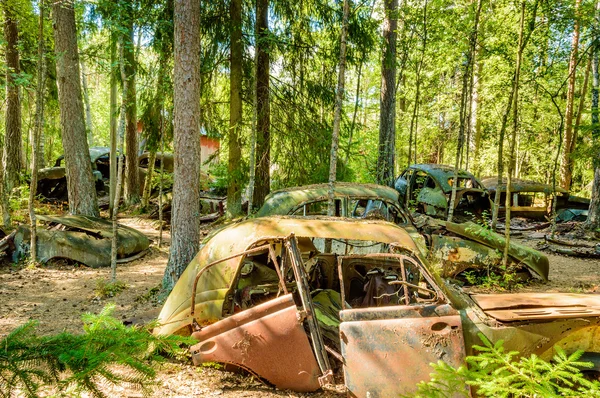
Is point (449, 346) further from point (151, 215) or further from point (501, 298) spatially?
point (151, 215)

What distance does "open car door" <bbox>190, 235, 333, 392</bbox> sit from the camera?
3084 mm

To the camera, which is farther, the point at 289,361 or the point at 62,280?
the point at 62,280

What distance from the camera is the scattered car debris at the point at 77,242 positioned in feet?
25.0

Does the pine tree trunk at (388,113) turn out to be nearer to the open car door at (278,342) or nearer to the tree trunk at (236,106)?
the tree trunk at (236,106)

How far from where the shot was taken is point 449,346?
2.86 meters

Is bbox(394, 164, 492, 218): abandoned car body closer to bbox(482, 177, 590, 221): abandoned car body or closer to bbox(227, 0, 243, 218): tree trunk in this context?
bbox(482, 177, 590, 221): abandoned car body

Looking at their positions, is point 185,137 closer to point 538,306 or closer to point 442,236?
point 442,236

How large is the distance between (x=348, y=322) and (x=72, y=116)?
9.33m

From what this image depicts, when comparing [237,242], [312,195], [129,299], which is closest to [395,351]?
[237,242]

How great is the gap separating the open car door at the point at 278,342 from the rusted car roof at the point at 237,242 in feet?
0.73

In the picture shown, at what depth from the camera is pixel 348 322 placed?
2982 millimetres

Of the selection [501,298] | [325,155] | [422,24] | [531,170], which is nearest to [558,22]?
[422,24]

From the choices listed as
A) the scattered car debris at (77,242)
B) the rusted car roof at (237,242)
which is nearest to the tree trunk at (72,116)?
the scattered car debris at (77,242)

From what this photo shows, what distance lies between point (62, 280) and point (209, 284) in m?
4.82
